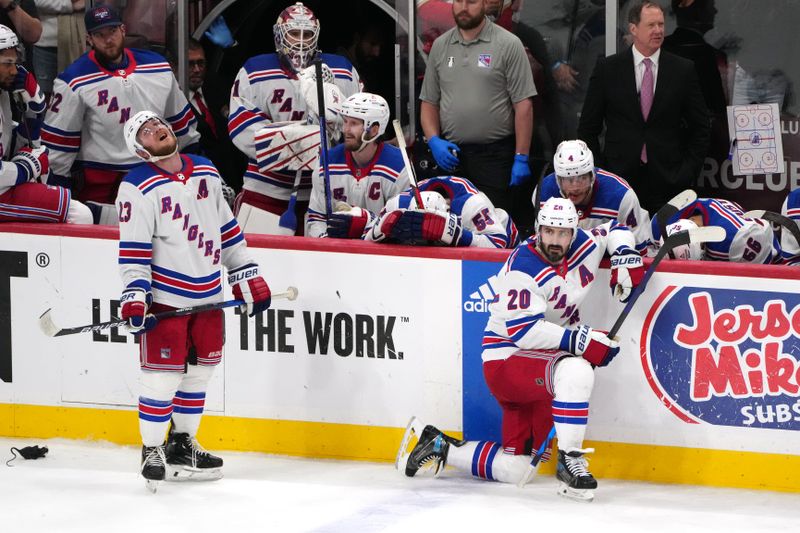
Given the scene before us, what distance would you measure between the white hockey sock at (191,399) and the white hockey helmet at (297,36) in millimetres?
1629

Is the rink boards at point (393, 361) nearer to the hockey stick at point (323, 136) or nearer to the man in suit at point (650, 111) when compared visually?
the hockey stick at point (323, 136)

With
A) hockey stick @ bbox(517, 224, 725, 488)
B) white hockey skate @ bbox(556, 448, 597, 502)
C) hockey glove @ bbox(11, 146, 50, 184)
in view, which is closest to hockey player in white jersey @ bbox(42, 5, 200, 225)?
hockey glove @ bbox(11, 146, 50, 184)

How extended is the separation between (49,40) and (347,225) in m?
2.35

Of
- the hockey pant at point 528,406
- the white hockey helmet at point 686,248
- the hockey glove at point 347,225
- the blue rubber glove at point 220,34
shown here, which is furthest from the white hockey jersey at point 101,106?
the white hockey helmet at point 686,248

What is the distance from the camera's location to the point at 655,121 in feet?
21.2

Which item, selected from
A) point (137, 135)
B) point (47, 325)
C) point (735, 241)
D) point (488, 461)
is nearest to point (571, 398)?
point (488, 461)

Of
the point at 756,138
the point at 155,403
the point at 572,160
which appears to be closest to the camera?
the point at 155,403

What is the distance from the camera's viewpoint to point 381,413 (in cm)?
575

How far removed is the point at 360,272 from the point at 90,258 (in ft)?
3.46

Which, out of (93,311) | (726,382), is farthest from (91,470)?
(726,382)

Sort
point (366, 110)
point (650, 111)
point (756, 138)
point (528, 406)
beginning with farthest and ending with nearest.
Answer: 1. point (756, 138)
2. point (650, 111)
3. point (366, 110)
4. point (528, 406)

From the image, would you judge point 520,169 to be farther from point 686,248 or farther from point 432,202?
point 686,248

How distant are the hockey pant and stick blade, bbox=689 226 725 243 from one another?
59 cm

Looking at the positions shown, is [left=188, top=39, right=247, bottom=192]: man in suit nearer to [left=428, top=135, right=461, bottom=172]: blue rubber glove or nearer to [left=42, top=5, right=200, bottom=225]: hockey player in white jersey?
[left=42, top=5, right=200, bottom=225]: hockey player in white jersey
